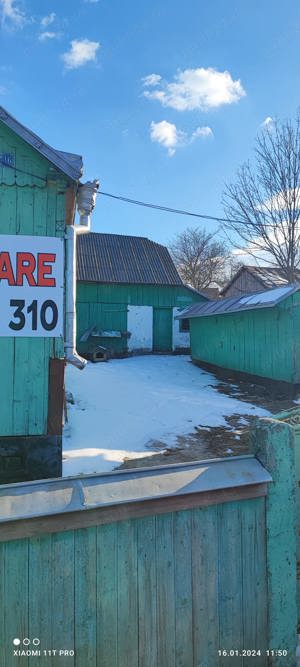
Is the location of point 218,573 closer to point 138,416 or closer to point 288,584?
point 288,584

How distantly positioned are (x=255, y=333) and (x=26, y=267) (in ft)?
28.5

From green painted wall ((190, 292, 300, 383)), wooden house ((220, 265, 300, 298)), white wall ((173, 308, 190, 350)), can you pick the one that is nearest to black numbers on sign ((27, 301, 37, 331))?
green painted wall ((190, 292, 300, 383))

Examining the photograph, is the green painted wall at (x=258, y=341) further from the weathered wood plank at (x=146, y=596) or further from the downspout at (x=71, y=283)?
the weathered wood plank at (x=146, y=596)

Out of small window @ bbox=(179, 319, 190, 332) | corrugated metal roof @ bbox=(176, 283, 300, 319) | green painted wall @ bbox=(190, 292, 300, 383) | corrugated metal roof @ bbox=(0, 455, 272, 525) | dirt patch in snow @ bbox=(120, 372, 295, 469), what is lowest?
dirt patch in snow @ bbox=(120, 372, 295, 469)

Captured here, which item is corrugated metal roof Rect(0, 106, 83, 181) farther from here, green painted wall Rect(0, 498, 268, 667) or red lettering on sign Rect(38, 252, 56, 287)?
green painted wall Rect(0, 498, 268, 667)

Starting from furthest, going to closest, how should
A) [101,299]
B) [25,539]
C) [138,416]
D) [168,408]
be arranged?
[101,299], [168,408], [138,416], [25,539]

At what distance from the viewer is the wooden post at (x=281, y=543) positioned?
2.22 metres

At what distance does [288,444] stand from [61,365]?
3029 millimetres

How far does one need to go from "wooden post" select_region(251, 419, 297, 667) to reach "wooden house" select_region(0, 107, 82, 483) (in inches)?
117

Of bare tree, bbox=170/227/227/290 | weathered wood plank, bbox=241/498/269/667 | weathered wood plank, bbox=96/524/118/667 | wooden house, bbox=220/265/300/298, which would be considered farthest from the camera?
bare tree, bbox=170/227/227/290

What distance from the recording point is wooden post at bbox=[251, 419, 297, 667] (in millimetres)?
2217

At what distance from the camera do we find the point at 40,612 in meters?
1.87

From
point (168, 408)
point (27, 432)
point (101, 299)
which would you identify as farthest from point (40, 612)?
point (101, 299)

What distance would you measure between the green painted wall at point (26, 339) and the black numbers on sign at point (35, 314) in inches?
6.3
